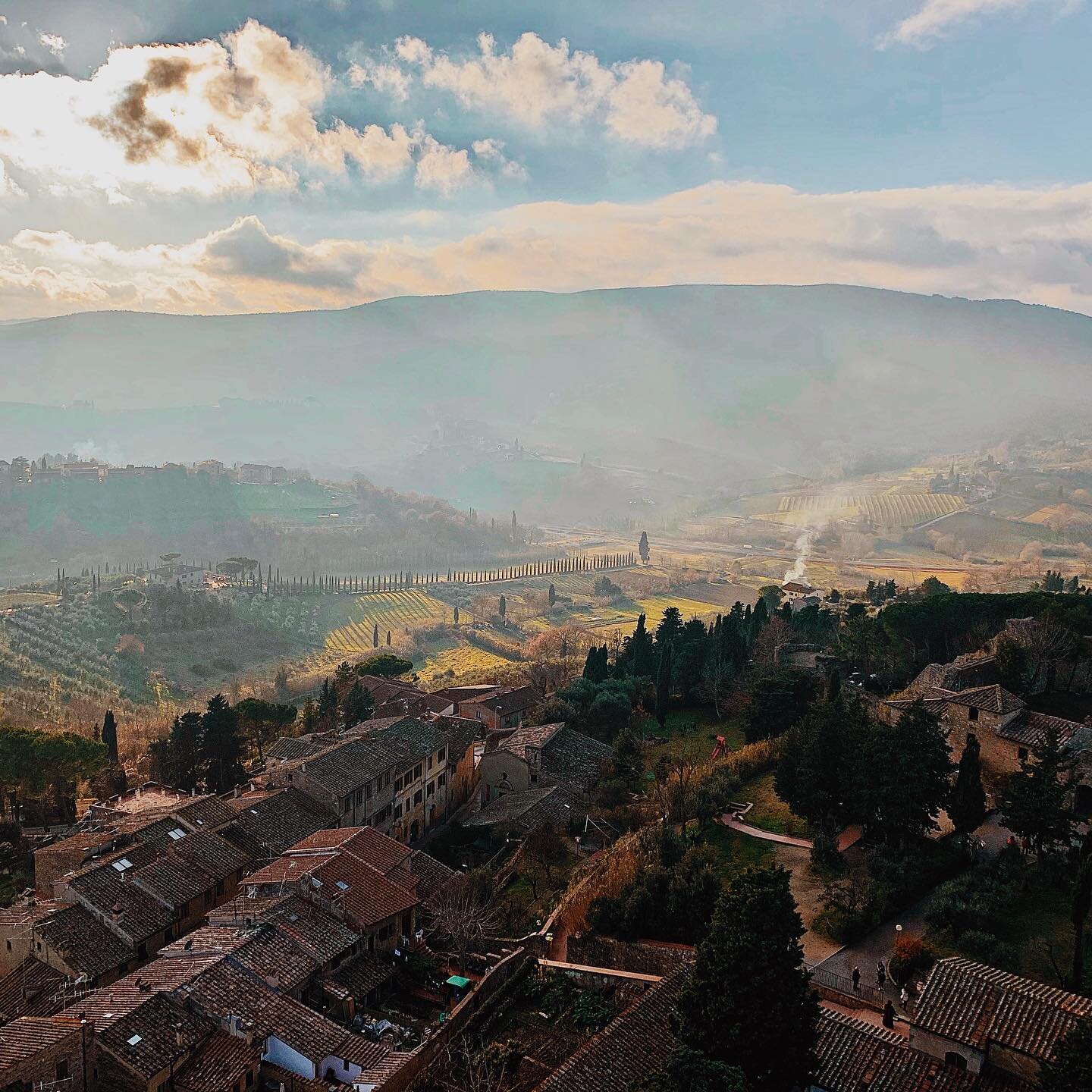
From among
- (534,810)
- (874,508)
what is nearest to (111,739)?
(534,810)

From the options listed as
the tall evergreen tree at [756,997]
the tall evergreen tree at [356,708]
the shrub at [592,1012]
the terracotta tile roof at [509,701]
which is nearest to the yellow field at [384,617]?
the terracotta tile roof at [509,701]

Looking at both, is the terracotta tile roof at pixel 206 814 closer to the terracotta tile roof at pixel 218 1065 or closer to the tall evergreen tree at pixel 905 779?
the terracotta tile roof at pixel 218 1065

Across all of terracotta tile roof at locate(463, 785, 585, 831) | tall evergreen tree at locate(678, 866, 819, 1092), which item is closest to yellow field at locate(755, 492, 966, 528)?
terracotta tile roof at locate(463, 785, 585, 831)

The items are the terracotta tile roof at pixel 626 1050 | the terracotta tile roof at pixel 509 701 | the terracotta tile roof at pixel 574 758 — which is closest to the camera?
the terracotta tile roof at pixel 626 1050

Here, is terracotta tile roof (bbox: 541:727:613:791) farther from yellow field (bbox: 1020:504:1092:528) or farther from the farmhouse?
yellow field (bbox: 1020:504:1092:528)

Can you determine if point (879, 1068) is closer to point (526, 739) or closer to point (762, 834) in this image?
point (762, 834)

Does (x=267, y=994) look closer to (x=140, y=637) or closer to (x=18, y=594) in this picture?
(x=140, y=637)

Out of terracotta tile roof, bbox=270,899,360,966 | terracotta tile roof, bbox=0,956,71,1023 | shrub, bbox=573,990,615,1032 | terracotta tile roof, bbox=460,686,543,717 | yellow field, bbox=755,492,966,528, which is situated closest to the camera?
shrub, bbox=573,990,615,1032
